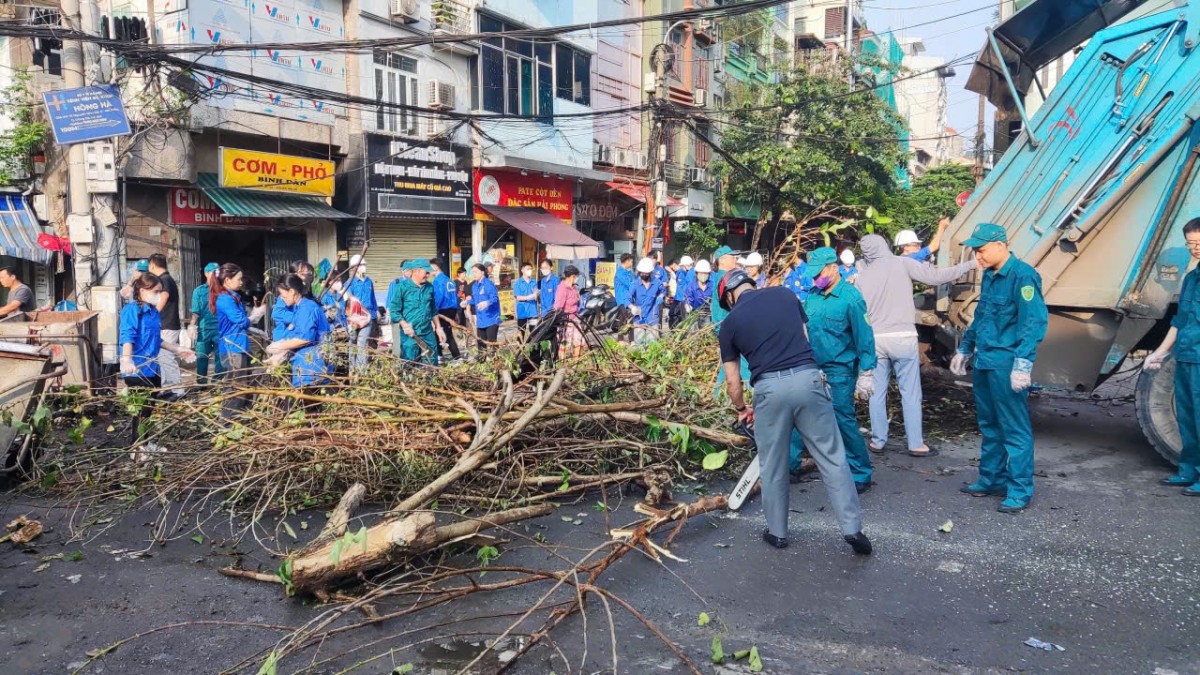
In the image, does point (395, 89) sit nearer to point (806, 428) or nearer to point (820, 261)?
Answer: point (820, 261)

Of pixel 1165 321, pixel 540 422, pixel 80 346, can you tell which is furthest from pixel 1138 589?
pixel 80 346

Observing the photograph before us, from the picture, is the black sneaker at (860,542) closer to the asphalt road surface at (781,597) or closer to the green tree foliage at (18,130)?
the asphalt road surface at (781,597)

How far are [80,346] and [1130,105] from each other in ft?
29.7

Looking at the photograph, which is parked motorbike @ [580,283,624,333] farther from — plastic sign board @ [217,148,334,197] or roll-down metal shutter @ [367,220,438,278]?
plastic sign board @ [217,148,334,197]

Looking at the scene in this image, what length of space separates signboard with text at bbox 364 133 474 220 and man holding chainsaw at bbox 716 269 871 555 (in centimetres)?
1312

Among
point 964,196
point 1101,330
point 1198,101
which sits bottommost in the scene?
point 1101,330

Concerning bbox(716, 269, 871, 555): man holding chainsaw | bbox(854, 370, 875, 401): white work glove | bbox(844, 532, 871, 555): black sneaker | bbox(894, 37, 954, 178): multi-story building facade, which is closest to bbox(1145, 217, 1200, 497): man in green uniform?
bbox(854, 370, 875, 401): white work glove

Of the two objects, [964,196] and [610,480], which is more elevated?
[964,196]

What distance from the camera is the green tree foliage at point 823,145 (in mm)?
23516

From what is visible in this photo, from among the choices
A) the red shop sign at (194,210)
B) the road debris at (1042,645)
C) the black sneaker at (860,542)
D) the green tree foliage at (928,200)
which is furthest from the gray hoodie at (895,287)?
the green tree foliage at (928,200)

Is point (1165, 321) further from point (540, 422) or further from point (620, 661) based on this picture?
point (620, 661)

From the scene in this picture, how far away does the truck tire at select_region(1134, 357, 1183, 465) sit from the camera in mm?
6016

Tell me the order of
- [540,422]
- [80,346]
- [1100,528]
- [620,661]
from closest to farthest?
[620,661] < [1100,528] < [540,422] < [80,346]

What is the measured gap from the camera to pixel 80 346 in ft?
26.3
